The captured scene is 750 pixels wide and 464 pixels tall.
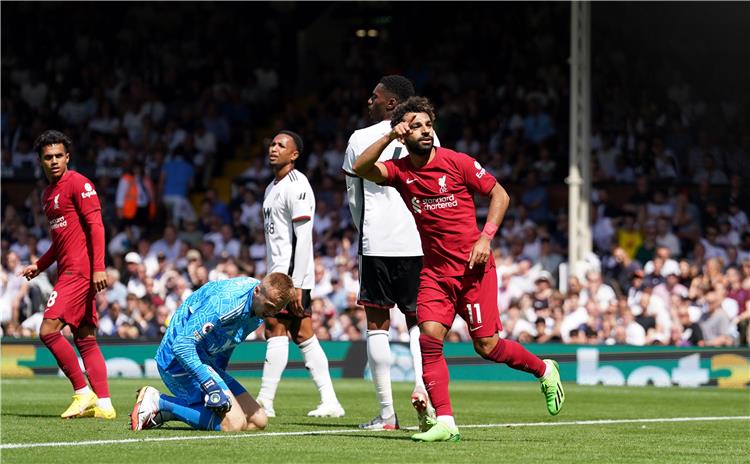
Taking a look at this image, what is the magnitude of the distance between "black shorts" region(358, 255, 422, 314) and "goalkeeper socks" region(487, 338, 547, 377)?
139 centimetres

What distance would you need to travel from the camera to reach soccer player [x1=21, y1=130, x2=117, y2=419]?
12320mm

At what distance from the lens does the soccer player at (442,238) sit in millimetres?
9773

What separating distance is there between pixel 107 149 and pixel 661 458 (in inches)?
890

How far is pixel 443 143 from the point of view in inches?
1089

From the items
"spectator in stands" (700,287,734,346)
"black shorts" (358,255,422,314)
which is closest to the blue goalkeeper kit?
"black shorts" (358,255,422,314)

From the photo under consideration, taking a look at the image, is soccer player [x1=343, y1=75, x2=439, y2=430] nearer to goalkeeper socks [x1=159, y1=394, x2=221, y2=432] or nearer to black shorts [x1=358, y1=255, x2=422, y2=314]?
black shorts [x1=358, y1=255, x2=422, y2=314]

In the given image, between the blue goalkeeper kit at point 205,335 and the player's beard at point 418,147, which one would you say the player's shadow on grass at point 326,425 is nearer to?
the blue goalkeeper kit at point 205,335

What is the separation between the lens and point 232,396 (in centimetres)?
1059

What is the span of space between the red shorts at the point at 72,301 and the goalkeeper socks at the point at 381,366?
2.75 meters

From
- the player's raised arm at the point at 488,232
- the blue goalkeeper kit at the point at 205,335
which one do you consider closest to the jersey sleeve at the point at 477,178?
the player's raised arm at the point at 488,232

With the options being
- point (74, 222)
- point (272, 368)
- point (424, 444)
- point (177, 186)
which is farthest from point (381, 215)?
point (177, 186)

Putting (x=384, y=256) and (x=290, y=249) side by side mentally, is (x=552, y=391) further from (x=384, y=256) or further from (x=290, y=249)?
(x=290, y=249)

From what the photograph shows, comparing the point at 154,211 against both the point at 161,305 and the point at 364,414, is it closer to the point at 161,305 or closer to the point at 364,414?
the point at 161,305

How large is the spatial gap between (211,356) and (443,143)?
57.0 feet
